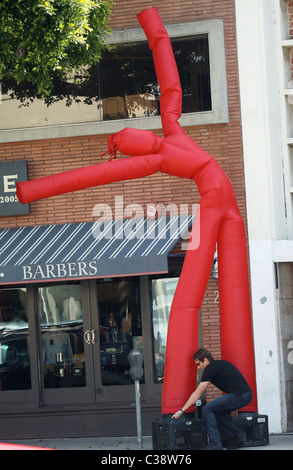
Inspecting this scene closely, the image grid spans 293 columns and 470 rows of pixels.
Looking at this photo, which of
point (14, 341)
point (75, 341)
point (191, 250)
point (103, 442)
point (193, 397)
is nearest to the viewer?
point (193, 397)

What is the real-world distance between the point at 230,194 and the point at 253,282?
2.40 metres

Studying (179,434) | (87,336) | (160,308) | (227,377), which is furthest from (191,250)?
(87,336)

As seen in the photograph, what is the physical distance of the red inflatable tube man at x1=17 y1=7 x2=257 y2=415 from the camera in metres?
10.5

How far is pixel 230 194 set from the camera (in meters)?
11.0

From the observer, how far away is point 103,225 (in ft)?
43.9

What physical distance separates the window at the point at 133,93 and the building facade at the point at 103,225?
2 centimetres

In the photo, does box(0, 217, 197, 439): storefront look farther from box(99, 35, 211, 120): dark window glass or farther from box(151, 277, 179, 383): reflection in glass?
box(99, 35, 211, 120): dark window glass

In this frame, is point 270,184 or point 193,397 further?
point 270,184

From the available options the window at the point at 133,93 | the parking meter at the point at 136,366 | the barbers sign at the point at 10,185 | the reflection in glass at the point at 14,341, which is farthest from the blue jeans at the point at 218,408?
the barbers sign at the point at 10,185

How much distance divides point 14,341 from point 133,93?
503cm

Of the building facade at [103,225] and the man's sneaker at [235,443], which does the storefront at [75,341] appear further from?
the man's sneaker at [235,443]

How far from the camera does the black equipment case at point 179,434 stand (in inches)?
407

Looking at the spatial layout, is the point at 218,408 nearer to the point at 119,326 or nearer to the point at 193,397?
the point at 193,397

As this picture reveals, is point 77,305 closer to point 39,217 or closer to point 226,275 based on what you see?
point 39,217
